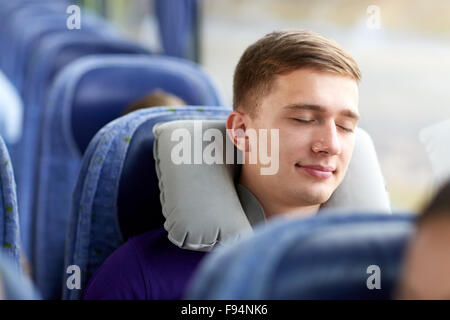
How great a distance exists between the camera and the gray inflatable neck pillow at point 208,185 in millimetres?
1039

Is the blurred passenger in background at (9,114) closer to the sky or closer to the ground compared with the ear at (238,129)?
closer to the sky

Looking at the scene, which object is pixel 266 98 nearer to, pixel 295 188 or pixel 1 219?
pixel 295 188

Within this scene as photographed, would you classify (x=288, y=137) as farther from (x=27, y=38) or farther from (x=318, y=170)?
(x=27, y=38)

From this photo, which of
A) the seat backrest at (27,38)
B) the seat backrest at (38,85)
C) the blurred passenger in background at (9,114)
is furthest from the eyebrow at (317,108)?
the seat backrest at (27,38)

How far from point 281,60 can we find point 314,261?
1.92 feet

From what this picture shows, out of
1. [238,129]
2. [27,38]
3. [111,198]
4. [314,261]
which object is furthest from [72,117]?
[27,38]

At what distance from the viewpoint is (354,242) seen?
0.55 meters

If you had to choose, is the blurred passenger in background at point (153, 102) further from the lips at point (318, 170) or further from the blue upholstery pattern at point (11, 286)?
the blue upholstery pattern at point (11, 286)

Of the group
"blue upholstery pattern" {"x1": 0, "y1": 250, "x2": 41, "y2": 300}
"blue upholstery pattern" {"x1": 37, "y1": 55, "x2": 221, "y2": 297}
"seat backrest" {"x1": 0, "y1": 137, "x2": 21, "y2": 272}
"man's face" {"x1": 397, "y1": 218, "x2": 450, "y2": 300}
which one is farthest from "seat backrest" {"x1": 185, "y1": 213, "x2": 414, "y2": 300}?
"blue upholstery pattern" {"x1": 37, "y1": 55, "x2": 221, "y2": 297}

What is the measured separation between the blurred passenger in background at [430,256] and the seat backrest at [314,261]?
15 mm

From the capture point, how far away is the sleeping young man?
3.33 ft

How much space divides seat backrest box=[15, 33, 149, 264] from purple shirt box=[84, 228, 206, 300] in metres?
1.38

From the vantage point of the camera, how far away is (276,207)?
1.10 meters

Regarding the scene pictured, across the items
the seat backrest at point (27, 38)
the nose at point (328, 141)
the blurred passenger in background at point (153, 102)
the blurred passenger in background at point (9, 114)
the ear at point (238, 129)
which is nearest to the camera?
the nose at point (328, 141)
